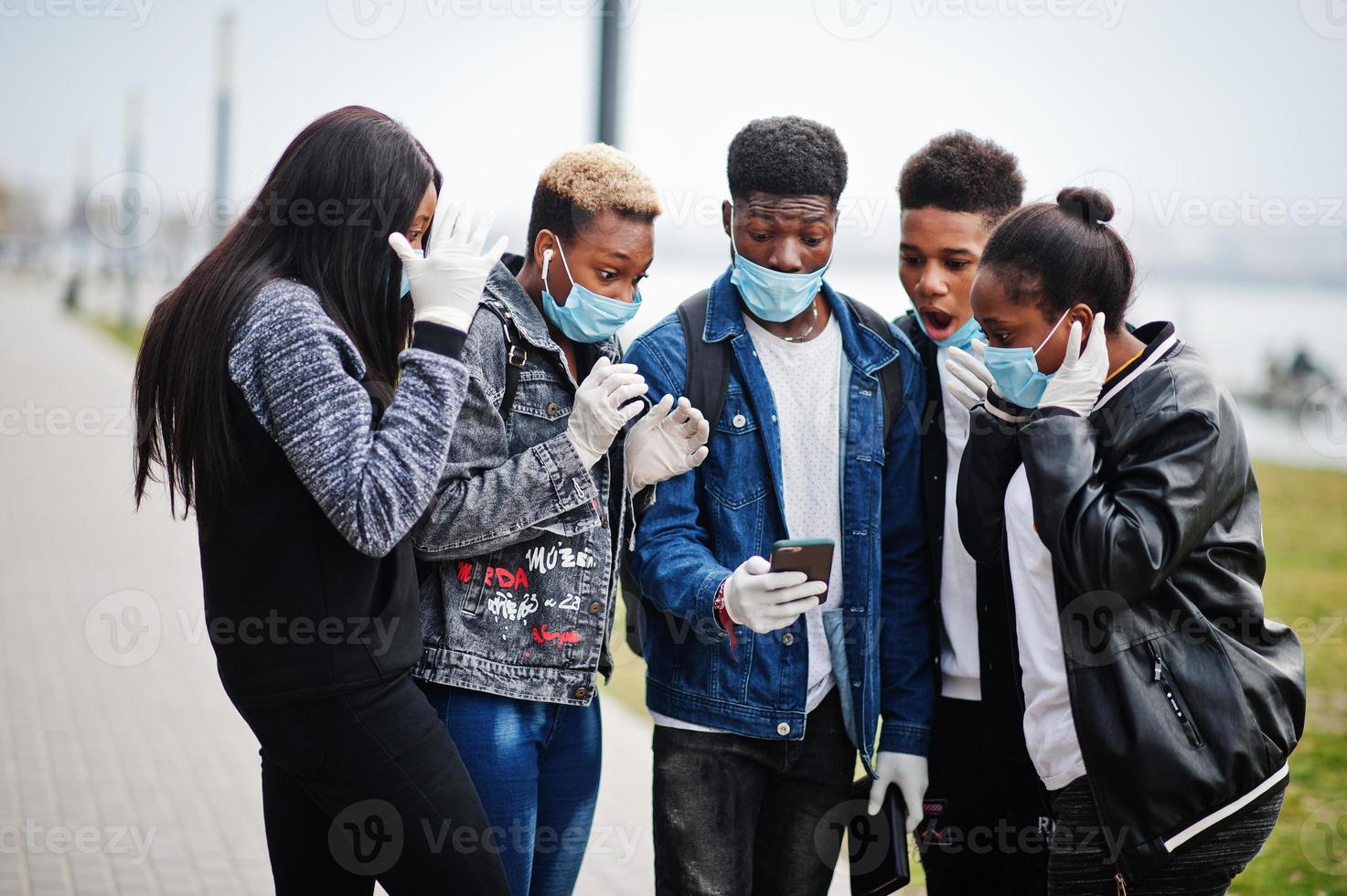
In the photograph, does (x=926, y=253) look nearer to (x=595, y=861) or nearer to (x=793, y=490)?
(x=793, y=490)

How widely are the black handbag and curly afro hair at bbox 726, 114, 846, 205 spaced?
53.8 inches

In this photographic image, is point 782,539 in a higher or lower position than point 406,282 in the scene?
lower

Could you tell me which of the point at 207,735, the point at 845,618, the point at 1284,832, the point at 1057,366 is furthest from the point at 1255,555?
the point at 207,735

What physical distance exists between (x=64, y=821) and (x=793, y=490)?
350 centimetres

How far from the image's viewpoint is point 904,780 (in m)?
2.78

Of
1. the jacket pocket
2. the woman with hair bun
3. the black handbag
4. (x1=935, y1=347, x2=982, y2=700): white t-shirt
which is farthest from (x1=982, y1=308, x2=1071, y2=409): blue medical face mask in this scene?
the black handbag

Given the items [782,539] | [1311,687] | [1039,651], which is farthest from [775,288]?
[1311,687]

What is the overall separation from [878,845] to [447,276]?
63.1 inches

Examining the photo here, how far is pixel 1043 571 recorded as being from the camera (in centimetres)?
240

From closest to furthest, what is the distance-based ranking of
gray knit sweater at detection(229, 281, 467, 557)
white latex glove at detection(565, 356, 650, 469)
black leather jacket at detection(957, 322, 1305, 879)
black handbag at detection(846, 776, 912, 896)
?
1. gray knit sweater at detection(229, 281, 467, 557)
2. black leather jacket at detection(957, 322, 1305, 879)
3. white latex glove at detection(565, 356, 650, 469)
4. black handbag at detection(846, 776, 912, 896)

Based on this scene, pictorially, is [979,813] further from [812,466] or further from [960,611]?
[812,466]

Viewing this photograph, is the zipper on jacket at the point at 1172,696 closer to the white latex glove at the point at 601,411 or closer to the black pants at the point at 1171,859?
the black pants at the point at 1171,859

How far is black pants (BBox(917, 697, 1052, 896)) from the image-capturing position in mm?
2752

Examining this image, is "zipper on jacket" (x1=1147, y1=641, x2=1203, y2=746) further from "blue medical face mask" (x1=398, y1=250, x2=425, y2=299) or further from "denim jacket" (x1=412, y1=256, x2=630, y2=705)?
"blue medical face mask" (x1=398, y1=250, x2=425, y2=299)
